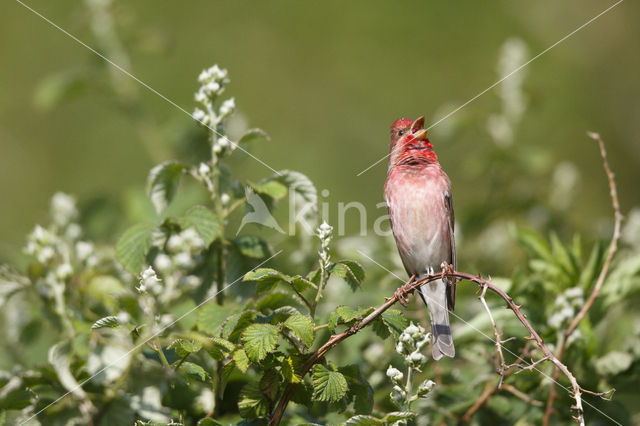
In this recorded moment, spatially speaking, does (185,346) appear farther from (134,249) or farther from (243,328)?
(134,249)

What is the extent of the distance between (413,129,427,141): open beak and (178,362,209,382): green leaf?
1291mm

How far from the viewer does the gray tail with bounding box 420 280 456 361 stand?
7.77 feet

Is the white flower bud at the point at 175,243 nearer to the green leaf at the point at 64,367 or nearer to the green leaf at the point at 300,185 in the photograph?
the green leaf at the point at 300,185

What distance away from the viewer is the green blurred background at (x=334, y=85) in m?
5.82

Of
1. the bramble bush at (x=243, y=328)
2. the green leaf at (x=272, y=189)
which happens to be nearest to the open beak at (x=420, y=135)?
the bramble bush at (x=243, y=328)

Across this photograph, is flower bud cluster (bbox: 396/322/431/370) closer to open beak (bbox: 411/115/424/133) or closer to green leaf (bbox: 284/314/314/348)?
green leaf (bbox: 284/314/314/348)

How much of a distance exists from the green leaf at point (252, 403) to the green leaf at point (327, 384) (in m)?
0.18

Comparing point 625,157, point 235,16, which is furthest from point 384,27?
point 625,157

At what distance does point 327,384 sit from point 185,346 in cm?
35

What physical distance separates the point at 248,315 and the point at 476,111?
249 cm

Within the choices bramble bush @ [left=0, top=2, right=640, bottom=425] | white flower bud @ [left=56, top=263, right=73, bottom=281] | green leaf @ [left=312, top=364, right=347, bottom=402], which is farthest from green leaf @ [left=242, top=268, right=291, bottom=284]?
white flower bud @ [left=56, top=263, right=73, bottom=281]

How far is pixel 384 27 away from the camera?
7289mm

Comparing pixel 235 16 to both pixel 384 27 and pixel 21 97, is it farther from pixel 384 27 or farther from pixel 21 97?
pixel 21 97

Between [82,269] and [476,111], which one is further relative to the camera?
[476,111]
